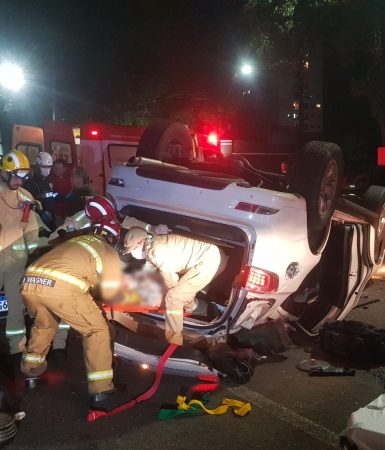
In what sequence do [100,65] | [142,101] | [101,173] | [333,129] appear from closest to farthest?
[101,173], [100,65], [142,101], [333,129]

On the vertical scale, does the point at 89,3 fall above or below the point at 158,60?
above

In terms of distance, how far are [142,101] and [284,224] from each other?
18.9 meters

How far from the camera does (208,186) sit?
429 centimetres

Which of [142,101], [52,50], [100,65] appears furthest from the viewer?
[142,101]

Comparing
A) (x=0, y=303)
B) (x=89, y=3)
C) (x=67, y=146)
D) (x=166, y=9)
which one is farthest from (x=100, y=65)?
(x=0, y=303)

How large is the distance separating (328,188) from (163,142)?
203 cm

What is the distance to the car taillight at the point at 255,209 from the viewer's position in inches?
159

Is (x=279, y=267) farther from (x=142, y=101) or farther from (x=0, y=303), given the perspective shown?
(x=142, y=101)

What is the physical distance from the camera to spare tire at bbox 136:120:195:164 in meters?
5.66

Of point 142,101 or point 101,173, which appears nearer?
point 101,173

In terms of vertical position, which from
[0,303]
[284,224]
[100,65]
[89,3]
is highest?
[89,3]

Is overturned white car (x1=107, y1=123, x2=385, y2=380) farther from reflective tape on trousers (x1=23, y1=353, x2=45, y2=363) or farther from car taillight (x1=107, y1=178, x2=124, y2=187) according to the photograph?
reflective tape on trousers (x1=23, y1=353, x2=45, y2=363)

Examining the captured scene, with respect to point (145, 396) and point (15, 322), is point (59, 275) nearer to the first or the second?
point (145, 396)

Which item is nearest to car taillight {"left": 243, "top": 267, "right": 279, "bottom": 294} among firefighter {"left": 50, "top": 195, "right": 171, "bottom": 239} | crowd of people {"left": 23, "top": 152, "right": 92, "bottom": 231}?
firefighter {"left": 50, "top": 195, "right": 171, "bottom": 239}
